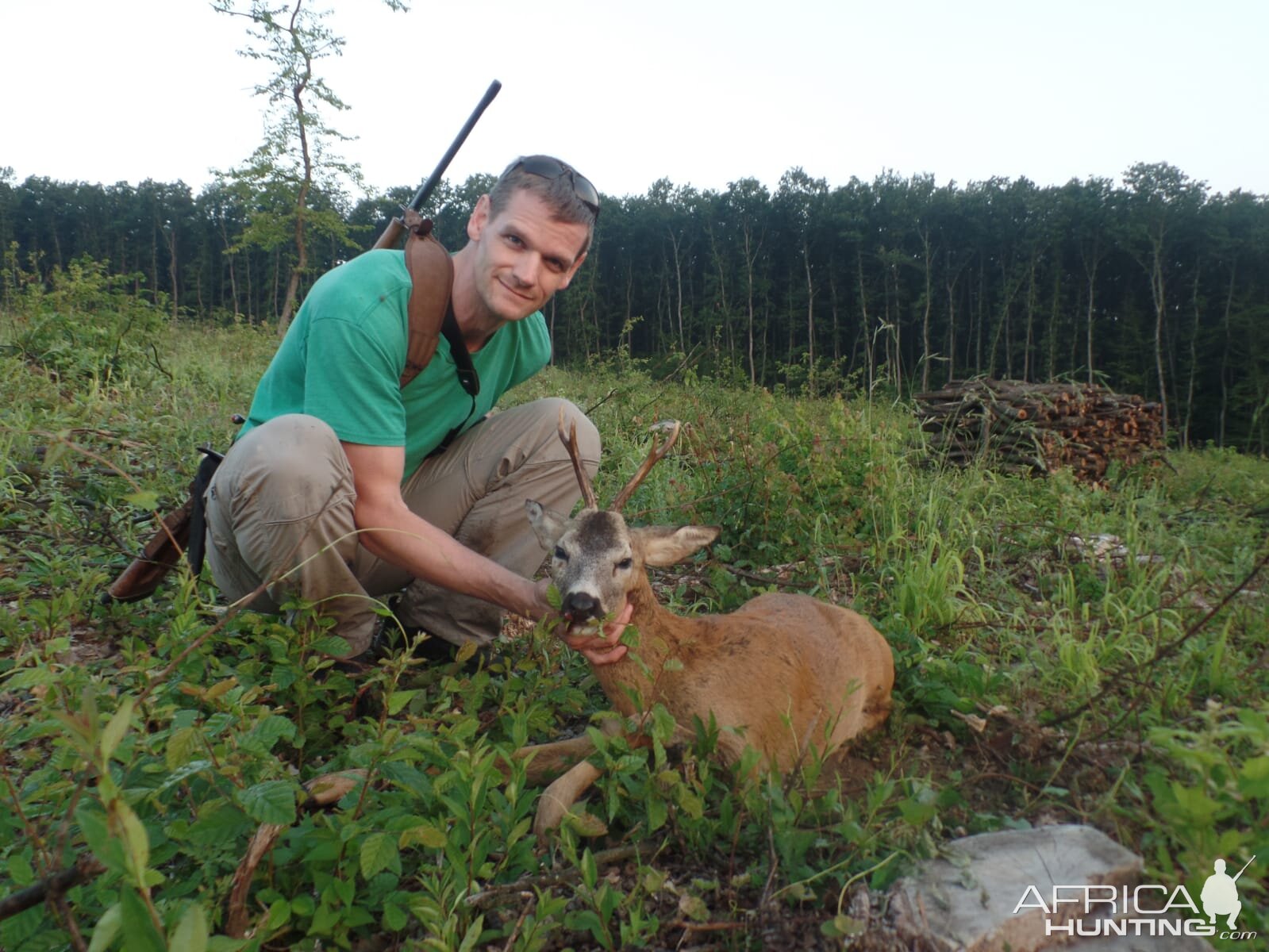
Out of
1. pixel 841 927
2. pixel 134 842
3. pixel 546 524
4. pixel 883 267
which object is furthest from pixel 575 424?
pixel 883 267

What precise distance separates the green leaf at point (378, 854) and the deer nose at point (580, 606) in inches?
36.8

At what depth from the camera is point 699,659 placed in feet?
9.18

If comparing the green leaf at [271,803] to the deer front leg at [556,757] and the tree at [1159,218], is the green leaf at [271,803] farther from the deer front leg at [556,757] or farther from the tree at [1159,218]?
the tree at [1159,218]

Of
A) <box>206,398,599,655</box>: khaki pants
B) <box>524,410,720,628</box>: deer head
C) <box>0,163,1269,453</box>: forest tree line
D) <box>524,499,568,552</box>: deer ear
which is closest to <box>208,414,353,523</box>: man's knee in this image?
<box>206,398,599,655</box>: khaki pants

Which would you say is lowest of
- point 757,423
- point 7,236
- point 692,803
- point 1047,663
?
point 1047,663

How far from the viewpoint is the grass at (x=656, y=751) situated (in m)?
1.61

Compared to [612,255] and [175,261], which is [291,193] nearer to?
[612,255]

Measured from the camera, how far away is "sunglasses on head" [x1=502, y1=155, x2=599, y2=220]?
10.8ft

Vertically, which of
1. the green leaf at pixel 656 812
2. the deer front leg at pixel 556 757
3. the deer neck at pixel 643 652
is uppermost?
the deer neck at pixel 643 652

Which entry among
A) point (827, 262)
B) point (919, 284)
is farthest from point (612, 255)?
point (919, 284)

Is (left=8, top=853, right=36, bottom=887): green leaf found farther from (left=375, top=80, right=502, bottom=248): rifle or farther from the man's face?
(left=375, top=80, right=502, bottom=248): rifle

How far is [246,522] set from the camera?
288cm

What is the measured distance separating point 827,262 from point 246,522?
159 ft

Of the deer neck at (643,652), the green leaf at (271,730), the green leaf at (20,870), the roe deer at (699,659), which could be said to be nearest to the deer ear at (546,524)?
the roe deer at (699,659)
